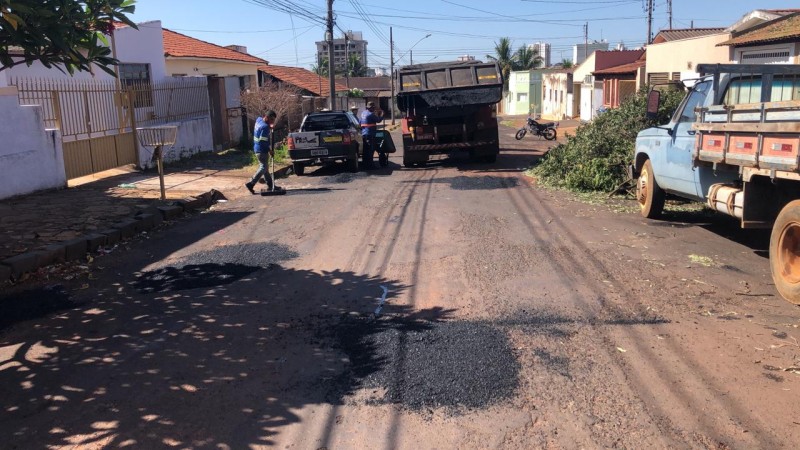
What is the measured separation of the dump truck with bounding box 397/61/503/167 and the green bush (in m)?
3.31

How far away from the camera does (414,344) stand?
4910 millimetres

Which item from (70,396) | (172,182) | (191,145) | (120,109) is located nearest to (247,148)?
(191,145)

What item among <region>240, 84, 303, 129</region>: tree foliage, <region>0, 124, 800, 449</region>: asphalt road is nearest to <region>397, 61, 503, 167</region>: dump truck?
<region>0, 124, 800, 449</region>: asphalt road

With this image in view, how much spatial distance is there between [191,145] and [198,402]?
1631 cm

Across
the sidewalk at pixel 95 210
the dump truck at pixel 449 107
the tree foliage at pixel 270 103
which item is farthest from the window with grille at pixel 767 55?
the tree foliage at pixel 270 103

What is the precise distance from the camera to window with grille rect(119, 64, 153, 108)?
16703mm

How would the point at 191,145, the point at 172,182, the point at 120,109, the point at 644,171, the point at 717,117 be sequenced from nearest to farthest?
the point at 717,117, the point at 644,171, the point at 172,182, the point at 120,109, the point at 191,145

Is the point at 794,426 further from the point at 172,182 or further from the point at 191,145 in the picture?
the point at 191,145

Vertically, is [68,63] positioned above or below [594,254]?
above

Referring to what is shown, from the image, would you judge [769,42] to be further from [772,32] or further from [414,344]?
[414,344]

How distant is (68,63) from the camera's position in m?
6.05

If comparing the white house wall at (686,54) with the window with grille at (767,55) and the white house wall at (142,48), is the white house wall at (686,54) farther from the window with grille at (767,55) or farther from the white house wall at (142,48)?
the white house wall at (142,48)

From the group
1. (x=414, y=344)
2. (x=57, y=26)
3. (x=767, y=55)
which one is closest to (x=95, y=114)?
(x=57, y=26)

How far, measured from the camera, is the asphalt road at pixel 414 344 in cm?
376
